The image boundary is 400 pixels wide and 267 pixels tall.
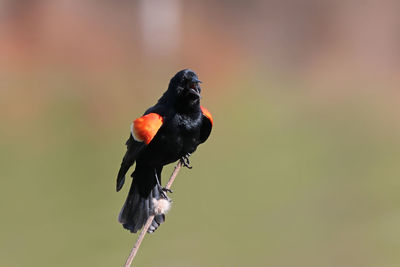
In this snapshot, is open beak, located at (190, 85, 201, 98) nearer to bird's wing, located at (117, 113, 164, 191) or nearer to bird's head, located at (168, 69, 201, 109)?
bird's head, located at (168, 69, 201, 109)

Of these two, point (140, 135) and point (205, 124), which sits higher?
point (205, 124)

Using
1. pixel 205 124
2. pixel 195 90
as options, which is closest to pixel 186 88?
pixel 195 90

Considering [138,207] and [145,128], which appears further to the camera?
[138,207]

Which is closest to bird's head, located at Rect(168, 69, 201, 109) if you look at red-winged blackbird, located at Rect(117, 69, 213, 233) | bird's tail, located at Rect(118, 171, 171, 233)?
red-winged blackbird, located at Rect(117, 69, 213, 233)

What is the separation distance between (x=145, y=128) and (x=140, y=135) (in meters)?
0.02

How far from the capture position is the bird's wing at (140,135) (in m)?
1.18

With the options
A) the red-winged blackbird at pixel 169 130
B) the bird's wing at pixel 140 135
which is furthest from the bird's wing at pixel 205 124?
the bird's wing at pixel 140 135

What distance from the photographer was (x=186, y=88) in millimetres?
1229

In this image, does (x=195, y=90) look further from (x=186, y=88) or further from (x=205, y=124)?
(x=205, y=124)

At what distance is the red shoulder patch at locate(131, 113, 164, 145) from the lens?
3.86 ft

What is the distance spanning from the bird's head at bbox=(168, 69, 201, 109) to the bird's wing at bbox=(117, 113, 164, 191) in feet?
0.22

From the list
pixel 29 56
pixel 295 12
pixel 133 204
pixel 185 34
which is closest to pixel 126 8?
pixel 185 34

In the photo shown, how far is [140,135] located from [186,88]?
0.15 meters

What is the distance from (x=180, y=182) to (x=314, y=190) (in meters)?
0.76
